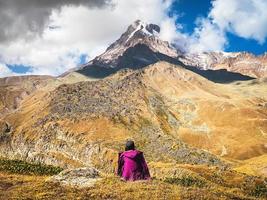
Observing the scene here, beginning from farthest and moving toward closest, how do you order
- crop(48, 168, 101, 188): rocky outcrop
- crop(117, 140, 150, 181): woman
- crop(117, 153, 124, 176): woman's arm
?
1. crop(117, 153, 124, 176): woman's arm
2. crop(117, 140, 150, 181): woman
3. crop(48, 168, 101, 188): rocky outcrop

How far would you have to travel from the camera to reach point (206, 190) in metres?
35.4

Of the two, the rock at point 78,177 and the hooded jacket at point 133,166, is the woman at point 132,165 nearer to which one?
the hooded jacket at point 133,166

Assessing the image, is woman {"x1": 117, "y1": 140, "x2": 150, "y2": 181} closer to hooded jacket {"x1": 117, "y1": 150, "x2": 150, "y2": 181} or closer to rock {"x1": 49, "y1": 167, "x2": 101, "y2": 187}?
hooded jacket {"x1": 117, "y1": 150, "x2": 150, "y2": 181}

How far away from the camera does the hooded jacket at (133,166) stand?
36.4 m

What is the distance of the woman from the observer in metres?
36.4

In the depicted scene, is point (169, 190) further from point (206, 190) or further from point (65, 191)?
point (65, 191)

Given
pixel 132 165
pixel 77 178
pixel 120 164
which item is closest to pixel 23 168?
pixel 77 178

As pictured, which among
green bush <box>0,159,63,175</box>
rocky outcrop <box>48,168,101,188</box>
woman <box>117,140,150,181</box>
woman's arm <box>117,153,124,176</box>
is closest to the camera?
rocky outcrop <box>48,168,101,188</box>

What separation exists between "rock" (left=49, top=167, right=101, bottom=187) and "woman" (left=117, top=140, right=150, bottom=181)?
2.45 meters

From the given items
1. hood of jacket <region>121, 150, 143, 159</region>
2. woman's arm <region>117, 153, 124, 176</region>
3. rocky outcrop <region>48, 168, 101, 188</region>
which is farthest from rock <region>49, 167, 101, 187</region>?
hood of jacket <region>121, 150, 143, 159</region>

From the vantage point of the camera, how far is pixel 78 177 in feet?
120

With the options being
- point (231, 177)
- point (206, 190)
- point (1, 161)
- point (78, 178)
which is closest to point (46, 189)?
point (78, 178)

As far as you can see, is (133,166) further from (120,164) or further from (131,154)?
(120,164)

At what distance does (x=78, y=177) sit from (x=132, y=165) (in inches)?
179
